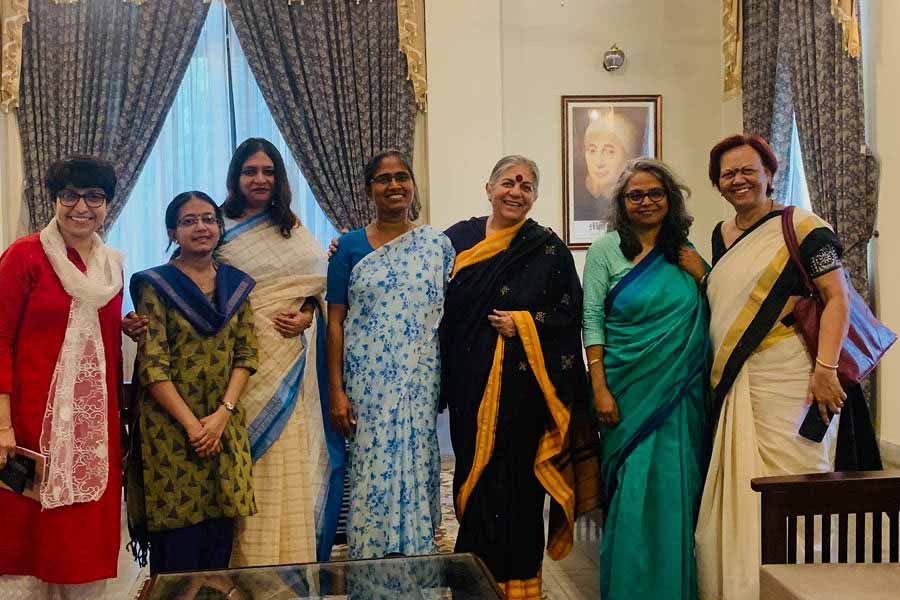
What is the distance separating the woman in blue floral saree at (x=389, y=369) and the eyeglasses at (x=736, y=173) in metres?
0.81

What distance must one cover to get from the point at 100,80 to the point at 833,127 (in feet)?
11.9

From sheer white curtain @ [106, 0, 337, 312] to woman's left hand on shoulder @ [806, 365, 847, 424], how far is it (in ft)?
9.98

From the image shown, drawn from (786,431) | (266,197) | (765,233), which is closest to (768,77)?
(765,233)

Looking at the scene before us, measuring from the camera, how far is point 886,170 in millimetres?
3514

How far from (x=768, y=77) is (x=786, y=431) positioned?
2.74 m

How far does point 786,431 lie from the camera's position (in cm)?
221

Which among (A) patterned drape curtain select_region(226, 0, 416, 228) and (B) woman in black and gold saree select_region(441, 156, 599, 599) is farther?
(A) patterned drape curtain select_region(226, 0, 416, 228)

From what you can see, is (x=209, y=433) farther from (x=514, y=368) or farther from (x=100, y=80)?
(x=100, y=80)

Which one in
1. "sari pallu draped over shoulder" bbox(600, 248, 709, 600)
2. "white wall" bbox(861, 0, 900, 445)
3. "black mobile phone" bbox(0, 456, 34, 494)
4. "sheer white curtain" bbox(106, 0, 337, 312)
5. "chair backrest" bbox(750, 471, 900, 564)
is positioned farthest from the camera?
"sheer white curtain" bbox(106, 0, 337, 312)

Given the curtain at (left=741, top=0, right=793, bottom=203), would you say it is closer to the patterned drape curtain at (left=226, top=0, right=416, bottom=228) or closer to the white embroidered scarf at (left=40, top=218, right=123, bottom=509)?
the patterned drape curtain at (left=226, top=0, right=416, bottom=228)

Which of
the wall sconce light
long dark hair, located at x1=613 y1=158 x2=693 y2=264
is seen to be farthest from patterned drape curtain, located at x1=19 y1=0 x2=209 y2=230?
long dark hair, located at x1=613 y1=158 x2=693 y2=264

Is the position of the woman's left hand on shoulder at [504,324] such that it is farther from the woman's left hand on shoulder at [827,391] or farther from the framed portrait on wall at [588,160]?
the framed portrait on wall at [588,160]

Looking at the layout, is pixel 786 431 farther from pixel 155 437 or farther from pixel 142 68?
pixel 142 68

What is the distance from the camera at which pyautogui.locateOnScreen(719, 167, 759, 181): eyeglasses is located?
7.52ft
